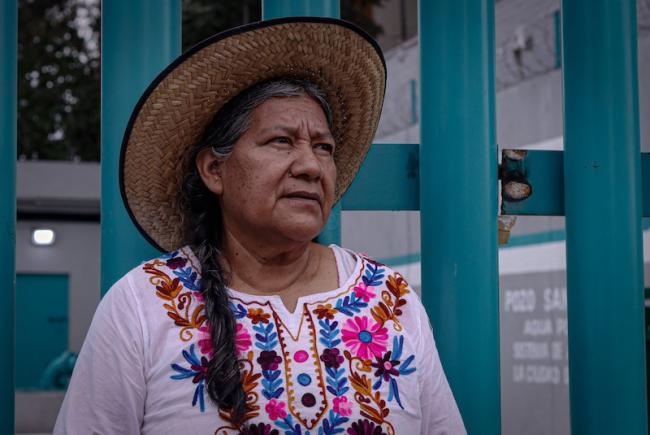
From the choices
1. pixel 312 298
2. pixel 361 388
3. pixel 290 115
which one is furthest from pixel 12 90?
pixel 361 388

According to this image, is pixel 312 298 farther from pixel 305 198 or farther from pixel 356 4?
pixel 356 4

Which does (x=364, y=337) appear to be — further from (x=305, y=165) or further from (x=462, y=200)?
(x=462, y=200)

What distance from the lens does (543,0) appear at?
22.6 ft

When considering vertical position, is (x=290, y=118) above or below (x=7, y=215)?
above

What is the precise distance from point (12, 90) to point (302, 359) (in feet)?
3.82

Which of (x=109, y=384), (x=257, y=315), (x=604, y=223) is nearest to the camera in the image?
(x=109, y=384)

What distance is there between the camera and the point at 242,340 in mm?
2162

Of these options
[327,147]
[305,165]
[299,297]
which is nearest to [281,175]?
[305,165]

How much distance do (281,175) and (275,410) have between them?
0.54m

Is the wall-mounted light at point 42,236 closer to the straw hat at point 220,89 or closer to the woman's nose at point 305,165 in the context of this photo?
the straw hat at point 220,89

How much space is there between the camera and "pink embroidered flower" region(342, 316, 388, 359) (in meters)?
2.21

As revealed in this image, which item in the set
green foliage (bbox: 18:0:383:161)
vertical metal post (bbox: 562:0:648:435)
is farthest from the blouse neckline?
green foliage (bbox: 18:0:383:161)

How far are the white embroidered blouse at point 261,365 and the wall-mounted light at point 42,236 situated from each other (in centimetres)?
1069

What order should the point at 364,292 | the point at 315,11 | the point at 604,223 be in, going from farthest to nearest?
the point at 604,223
the point at 315,11
the point at 364,292
